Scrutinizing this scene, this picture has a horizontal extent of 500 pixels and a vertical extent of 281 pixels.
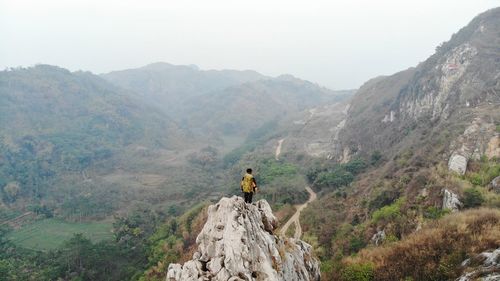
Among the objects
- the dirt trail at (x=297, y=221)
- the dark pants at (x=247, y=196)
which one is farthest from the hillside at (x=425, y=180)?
the dark pants at (x=247, y=196)

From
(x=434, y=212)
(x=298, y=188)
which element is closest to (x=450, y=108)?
(x=298, y=188)

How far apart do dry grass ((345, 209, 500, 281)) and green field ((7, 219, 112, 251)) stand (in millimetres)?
64221

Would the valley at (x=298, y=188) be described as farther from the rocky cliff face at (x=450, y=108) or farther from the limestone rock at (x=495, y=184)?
the rocky cliff face at (x=450, y=108)

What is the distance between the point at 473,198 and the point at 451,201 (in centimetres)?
145

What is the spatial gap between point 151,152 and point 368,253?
12961 centimetres

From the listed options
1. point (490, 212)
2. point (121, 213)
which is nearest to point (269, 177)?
point (121, 213)

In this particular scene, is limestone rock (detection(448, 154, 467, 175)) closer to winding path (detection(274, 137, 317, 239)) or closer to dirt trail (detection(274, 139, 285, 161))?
winding path (detection(274, 137, 317, 239))

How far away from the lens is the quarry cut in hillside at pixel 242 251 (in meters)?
15.4

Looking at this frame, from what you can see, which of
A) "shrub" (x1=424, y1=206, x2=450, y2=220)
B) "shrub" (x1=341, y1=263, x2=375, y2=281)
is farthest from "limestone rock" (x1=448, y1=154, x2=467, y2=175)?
"shrub" (x1=341, y1=263, x2=375, y2=281)

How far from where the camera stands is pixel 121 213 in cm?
8856

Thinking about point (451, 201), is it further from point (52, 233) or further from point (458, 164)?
point (52, 233)

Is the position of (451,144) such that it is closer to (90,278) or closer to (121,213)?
(90,278)

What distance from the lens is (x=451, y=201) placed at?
29719 millimetres

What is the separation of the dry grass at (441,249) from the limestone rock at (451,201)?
5.66 meters
